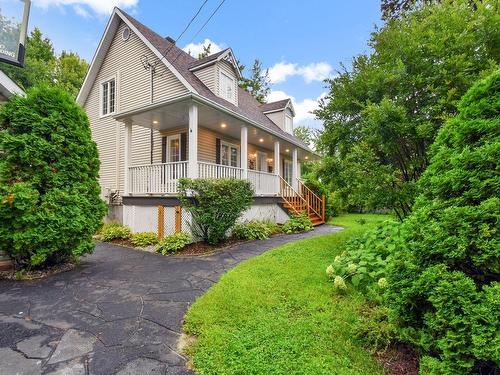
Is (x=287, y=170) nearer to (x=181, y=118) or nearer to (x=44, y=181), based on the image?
(x=181, y=118)

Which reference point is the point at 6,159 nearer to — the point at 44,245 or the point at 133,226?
the point at 44,245

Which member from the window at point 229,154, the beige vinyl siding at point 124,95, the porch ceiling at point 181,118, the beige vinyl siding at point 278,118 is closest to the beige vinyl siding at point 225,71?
the porch ceiling at point 181,118

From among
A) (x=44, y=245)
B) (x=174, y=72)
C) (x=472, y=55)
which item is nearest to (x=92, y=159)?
(x=44, y=245)

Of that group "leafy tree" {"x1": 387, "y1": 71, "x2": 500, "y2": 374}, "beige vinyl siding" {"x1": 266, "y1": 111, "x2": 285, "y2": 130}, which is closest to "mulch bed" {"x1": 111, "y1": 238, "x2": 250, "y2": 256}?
"leafy tree" {"x1": 387, "y1": 71, "x2": 500, "y2": 374}

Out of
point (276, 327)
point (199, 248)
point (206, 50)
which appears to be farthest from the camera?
point (206, 50)

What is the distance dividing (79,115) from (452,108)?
24.2ft

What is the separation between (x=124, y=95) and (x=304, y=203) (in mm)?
9867

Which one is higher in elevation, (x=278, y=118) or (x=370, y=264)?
(x=278, y=118)

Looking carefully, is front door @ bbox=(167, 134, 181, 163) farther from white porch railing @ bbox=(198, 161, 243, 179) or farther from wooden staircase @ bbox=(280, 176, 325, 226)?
wooden staircase @ bbox=(280, 176, 325, 226)

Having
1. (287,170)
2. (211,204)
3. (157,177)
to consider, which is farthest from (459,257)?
(287,170)

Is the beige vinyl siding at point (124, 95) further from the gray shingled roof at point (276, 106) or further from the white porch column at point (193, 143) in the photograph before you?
the gray shingled roof at point (276, 106)

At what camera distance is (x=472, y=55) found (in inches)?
200

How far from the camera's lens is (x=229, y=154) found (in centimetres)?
1288

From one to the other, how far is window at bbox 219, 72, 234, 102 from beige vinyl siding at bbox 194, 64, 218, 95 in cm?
37
